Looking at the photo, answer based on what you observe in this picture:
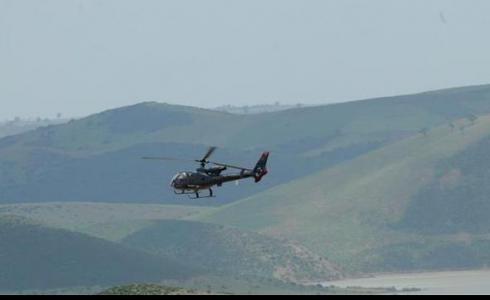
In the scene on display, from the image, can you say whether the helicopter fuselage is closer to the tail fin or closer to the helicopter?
the helicopter

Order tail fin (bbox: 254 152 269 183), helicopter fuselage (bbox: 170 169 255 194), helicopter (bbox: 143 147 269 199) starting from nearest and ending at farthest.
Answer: tail fin (bbox: 254 152 269 183) → helicopter (bbox: 143 147 269 199) → helicopter fuselage (bbox: 170 169 255 194)

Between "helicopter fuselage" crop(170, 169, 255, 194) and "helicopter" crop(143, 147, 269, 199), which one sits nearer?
"helicopter" crop(143, 147, 269, 199)

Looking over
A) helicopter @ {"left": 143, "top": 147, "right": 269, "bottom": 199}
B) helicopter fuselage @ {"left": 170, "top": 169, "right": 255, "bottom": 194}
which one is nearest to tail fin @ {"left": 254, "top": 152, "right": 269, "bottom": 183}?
helicopter @ {"left": 143, "top": 147, "right": 269, "bottom": 199}

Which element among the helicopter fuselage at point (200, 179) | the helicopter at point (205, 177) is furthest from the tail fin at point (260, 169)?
the helicopter fuselage at point (200, 179)

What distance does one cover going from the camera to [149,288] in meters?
153

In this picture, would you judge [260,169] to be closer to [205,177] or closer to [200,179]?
[205,177]

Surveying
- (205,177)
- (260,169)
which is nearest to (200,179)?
(205,177)

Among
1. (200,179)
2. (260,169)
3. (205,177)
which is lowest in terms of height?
(200,179)

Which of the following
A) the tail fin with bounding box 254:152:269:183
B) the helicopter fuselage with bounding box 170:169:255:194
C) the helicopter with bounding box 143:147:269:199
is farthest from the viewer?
the helicopter fuselage with bounding box 170:169:255:194
